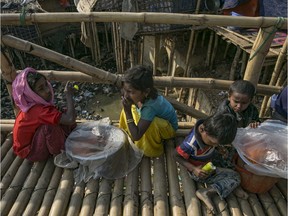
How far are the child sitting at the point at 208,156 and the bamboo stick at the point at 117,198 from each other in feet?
1.65

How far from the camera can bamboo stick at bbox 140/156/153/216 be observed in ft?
6.66

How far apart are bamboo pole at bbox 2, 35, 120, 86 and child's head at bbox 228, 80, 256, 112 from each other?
979 millimetres

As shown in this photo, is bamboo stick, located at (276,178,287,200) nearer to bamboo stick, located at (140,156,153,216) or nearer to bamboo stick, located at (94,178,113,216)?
bamboo stick, located at (140,156,153,216)

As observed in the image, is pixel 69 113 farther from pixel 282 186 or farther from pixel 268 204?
pixel 282 186

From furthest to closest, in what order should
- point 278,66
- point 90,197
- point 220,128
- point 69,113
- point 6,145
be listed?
point 278,66
point 6,145
point 69,113
point 90,197
point 220,128

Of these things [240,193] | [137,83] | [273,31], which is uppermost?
[273,31]

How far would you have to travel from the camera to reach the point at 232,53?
6391 millimetres

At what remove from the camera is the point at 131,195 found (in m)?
2.12

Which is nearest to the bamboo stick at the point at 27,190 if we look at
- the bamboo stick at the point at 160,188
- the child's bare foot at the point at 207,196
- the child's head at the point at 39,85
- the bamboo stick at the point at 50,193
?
the bamboo stick at the point at 50,193

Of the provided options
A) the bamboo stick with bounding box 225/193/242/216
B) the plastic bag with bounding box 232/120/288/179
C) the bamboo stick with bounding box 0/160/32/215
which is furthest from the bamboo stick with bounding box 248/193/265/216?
the bamboo stick with bounding box 0/160/32/215

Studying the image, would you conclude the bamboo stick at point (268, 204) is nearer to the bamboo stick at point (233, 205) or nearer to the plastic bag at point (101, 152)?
the bamboo stick at point (233, 205)

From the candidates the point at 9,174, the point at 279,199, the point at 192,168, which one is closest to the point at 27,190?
the point at 9,174

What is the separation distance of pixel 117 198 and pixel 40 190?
628mm

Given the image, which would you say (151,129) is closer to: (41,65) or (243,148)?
(243,148)
